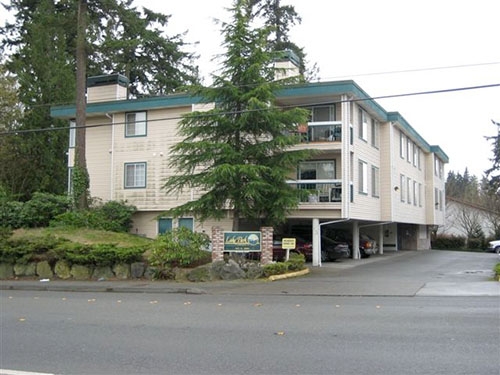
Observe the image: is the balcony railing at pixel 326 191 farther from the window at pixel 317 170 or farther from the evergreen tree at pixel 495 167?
the evergreen tree at pixel 495 167

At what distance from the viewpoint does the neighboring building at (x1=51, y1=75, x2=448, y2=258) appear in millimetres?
24578

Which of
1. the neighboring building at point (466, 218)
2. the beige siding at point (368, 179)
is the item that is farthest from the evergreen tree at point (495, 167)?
the beige siding at point (368, 179)

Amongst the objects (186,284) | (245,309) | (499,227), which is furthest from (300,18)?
(245,309)

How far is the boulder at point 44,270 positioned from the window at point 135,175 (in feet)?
29.4

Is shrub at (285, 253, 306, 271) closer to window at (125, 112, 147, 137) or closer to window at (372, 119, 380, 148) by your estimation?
window at (372, 119, 380, 148)

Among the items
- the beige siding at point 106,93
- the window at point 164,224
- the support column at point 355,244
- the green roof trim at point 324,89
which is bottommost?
the support column at point 355,244

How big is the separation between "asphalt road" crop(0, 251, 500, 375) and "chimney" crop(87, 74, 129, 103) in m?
17.3

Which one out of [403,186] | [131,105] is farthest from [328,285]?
[403,186]


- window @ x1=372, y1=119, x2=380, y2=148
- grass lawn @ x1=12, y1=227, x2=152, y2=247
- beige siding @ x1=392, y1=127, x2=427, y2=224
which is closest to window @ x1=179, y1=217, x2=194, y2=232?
grass lawn @ x1=12, y1=227, x2=152, y2=247

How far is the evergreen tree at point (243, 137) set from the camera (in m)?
20.7

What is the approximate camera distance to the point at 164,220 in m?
28.5

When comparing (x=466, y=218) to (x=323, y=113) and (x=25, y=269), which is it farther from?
(x=25, y=269)

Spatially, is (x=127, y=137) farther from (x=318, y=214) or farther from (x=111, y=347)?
(x=111, y=347)

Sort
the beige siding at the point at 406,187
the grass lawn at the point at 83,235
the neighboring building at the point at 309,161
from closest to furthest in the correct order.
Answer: the grass lawn at the point at 83,235 < the neighboring building at the point at 309,161 < the beige siding at the point at 406,187
